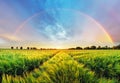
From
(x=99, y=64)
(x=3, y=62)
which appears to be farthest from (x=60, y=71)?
(x=99, y=64)

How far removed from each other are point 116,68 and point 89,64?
1.65 meters

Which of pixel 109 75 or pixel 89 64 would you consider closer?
pixel 109 75

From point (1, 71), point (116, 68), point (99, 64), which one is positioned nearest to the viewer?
point (1, 71)

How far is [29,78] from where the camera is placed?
3068mm

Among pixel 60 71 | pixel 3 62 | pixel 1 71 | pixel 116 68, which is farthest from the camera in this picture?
pixel 116 68

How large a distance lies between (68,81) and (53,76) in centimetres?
31

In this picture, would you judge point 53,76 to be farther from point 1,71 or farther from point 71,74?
point 1,71

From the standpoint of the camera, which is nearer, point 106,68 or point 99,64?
point 106,68

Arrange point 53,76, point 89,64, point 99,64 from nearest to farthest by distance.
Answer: point 53,76
point 99,64
point 89,64

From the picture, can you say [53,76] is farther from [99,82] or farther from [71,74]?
[99,82]

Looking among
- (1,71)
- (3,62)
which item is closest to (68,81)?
(1,71)

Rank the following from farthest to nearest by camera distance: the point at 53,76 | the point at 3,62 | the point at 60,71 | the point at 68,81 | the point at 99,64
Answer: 1. the point at 99,64
2. the point at 3,62
3. the point at 60,71
4. the point at 53,76
5. the point at 68,81

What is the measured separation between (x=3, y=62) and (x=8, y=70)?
40 cm

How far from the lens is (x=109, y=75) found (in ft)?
22.9
